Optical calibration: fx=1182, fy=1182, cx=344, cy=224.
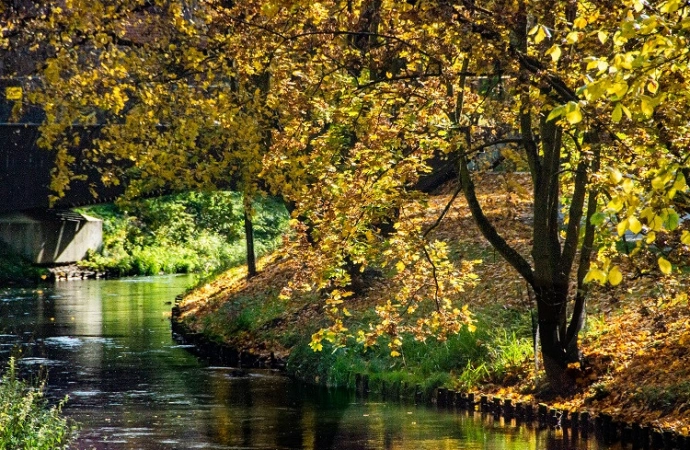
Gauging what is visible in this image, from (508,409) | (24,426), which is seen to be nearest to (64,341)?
(508,409)

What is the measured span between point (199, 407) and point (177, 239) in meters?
29.9

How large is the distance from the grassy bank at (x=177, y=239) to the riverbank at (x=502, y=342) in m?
17.7

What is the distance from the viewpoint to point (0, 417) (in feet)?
36.2

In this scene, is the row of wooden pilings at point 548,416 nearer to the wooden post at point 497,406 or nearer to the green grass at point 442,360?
the wooden post at point 497,406

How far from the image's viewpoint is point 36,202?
32656 millimetres

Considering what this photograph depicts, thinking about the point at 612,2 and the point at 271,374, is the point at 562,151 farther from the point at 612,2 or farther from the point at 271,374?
the point at 271,374

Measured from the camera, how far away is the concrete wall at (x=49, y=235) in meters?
41.0

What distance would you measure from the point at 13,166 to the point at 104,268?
1058cm

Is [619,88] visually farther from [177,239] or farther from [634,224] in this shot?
[177,239]

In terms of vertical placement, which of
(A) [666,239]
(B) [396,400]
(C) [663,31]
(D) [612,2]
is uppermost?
(D) [612,2]

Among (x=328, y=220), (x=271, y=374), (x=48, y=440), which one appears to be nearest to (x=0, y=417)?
(x=48, y=440)

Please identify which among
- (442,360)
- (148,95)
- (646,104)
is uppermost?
(148,95)

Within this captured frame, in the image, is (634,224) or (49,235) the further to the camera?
(49,235)

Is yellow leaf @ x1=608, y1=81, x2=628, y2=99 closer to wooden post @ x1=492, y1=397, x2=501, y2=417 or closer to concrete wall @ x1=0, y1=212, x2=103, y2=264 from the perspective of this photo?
wooden post @ x1=492, y1=397, x2=501, y2=417
